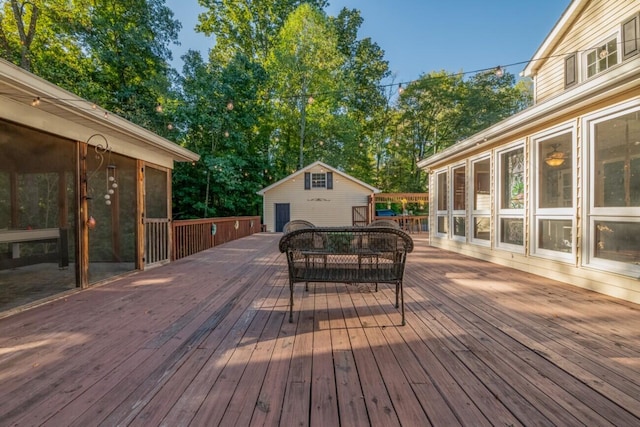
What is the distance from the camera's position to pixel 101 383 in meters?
1.63

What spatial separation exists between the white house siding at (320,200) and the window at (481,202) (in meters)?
8.86

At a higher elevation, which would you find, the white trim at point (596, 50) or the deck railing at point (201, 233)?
the white trim at point (596, 50)

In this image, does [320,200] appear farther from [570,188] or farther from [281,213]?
[570,188]

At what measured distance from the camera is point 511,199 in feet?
17.0

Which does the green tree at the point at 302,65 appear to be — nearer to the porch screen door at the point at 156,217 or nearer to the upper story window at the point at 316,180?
the upper story window at the point at 316,180

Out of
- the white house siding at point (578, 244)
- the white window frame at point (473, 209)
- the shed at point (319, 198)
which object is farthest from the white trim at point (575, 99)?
the shed at point (319, 198)

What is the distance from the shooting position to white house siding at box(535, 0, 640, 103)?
551cm

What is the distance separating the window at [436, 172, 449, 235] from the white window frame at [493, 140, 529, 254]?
1.96 metres

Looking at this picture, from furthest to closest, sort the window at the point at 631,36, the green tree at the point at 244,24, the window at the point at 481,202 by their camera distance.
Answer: the green tree at the point at 244,24 → the window at the point at 481,202 → the window at the point at 631,36

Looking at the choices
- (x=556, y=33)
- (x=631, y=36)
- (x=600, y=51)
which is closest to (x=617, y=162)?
(x=631, y=36)

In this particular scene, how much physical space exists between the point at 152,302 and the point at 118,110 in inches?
464

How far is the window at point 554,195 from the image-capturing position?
4.00m

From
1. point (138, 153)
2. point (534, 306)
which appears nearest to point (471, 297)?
point (534, 306)

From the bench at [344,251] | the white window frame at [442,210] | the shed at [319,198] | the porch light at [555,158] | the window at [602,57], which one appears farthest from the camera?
the shed at [319,198]
